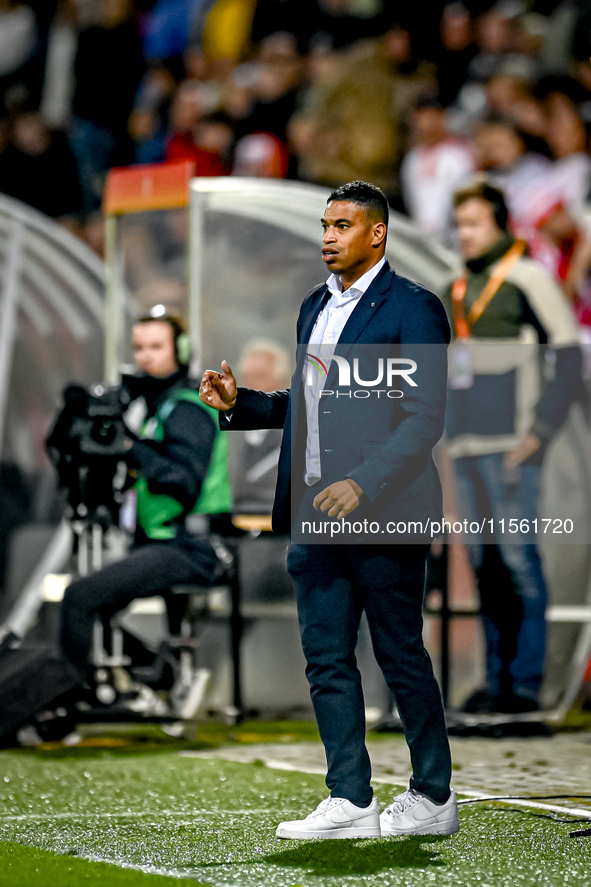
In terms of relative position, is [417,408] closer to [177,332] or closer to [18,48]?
[177,332]

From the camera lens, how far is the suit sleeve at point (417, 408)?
12.6ft

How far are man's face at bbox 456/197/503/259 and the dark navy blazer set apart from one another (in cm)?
267

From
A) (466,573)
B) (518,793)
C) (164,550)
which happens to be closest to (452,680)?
(466,573)

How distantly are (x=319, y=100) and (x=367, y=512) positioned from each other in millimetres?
7219

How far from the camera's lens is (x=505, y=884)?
348 centimetres

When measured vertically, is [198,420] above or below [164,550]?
above

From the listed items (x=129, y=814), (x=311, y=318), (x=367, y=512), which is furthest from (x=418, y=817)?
(x=311, y=318)

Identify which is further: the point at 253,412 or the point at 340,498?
the point at 253,412

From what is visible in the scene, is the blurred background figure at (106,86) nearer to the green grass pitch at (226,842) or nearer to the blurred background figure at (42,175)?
the blurred background figure at (42,175)

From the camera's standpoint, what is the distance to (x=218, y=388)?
13.0 ft

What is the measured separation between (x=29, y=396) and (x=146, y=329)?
2599 millimetres

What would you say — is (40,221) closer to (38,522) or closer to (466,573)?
(38,522)

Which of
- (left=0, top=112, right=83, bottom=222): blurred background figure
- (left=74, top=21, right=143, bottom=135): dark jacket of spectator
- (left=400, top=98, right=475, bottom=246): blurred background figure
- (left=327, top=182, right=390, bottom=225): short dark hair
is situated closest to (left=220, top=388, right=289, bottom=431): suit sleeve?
(left=327, top=182, right=390, bottom=225): short dark hair

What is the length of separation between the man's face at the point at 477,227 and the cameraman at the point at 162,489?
136 centimetres
